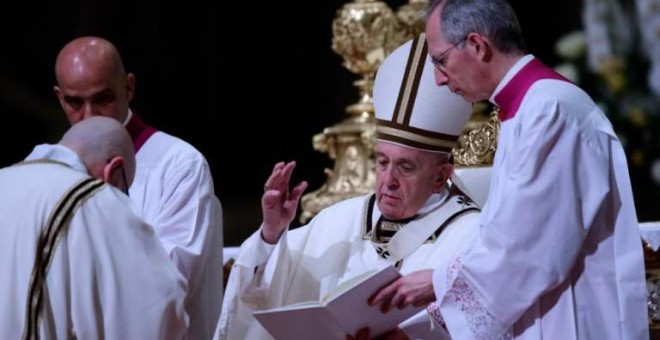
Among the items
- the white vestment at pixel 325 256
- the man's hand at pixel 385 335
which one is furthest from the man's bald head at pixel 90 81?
the man's hand at pixel 385 335

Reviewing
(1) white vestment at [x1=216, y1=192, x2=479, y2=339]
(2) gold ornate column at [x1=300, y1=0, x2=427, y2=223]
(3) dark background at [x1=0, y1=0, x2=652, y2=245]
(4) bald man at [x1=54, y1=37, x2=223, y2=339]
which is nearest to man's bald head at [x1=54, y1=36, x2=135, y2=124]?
(4) bald man at [x1=54, y1=37, x2=223, y2=339]

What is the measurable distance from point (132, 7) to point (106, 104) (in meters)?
4.21

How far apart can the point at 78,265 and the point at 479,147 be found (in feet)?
7.59

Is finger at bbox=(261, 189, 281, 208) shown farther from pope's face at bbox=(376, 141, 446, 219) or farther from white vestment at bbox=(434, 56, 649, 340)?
white vestment at bbox=(434, 56, 649, 340)

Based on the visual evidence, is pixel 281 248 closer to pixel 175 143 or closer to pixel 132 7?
pixel 175 143

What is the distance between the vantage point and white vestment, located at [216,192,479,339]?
5.70 metres

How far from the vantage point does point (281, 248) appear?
5.68 meters

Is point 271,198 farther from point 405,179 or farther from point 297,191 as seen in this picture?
point 405,179

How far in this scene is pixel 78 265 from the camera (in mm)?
4633

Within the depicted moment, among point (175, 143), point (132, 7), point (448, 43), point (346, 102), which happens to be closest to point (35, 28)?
point (132, 7)

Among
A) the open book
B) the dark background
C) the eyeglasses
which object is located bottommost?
the dark background

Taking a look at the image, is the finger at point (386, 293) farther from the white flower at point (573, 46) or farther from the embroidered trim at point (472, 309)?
the white flower at point (573, 46)

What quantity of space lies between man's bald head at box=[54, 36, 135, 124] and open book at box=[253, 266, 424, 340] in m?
1.11

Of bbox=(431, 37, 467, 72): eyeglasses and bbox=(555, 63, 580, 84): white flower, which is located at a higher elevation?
bbox=(431, 37, 467, 72): eyeglasses
